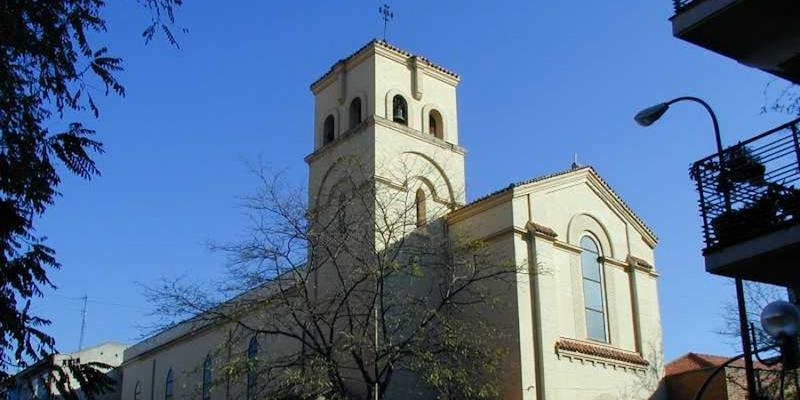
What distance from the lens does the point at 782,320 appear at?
31.1 ft

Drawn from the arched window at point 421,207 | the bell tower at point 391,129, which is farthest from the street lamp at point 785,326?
the arched window at point 421,207

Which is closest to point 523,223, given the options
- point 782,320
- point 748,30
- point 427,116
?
point 427,116

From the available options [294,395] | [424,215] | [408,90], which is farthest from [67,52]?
[408,90]

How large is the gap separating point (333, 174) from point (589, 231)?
821cm

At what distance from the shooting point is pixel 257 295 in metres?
26.9

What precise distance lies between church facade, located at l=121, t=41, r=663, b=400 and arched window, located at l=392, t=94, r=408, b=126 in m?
0.04

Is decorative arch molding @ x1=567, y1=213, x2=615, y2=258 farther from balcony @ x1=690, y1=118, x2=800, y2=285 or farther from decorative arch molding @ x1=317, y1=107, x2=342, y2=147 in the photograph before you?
balcony @ x1=690, y1=118, x2=800, y2=285

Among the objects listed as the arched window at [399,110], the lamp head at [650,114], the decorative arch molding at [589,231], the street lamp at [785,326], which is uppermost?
the arched window at [399,110]

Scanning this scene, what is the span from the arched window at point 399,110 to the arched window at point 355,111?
121cm

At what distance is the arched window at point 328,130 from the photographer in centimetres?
3145

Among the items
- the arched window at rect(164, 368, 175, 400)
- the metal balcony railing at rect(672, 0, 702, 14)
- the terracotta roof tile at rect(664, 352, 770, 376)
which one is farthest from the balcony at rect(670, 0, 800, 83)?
the arched window at rect(164, 368, 175, 400)

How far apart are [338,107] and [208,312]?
10476mm

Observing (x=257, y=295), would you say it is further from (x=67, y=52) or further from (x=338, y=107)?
(x=67, y=52)

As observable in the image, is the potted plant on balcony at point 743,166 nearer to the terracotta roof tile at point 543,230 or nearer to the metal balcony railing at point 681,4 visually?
the metal balcony railing at point 681,4
